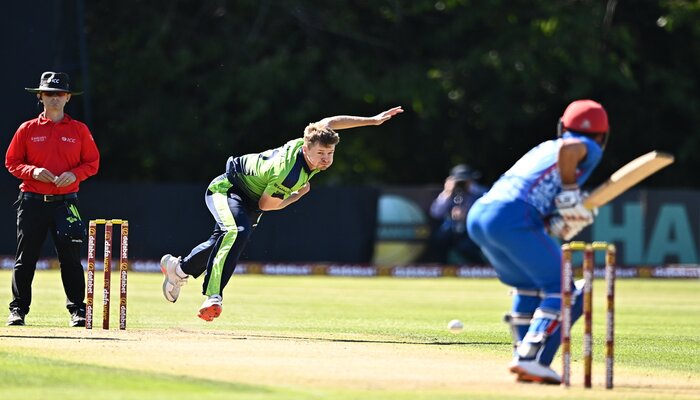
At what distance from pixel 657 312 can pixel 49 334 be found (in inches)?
323

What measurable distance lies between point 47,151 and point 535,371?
4648 millimetres

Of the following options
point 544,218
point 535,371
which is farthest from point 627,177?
point 535,371

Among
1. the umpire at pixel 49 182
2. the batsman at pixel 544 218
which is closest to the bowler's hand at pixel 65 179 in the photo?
the umpire at pixel 49 182

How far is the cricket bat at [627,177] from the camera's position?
7.55 m

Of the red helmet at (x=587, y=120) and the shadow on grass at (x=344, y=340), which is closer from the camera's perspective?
the red helmet at (x=587, y=120)

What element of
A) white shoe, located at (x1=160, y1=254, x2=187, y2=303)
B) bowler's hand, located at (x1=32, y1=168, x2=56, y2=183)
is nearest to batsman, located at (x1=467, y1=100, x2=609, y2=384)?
white shoe, located at (x1=160, y1=254, x2=187, y2=303)

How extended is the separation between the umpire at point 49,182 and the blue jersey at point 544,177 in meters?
4.01

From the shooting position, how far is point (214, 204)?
10594mm

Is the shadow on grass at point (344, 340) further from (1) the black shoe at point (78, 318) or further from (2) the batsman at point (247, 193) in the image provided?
(1) the black shoe at point (78, 318)

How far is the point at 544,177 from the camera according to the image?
7.81m

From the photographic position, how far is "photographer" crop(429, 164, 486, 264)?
2338 centimetres

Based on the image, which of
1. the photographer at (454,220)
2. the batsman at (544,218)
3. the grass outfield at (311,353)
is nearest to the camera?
the grass outfield at (311,353)

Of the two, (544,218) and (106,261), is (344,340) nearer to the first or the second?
(106,261)

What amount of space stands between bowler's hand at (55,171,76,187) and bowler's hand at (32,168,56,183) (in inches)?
1.6
